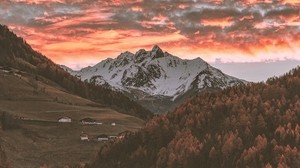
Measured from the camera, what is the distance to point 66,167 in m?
200

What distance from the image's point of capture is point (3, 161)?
19100 cm

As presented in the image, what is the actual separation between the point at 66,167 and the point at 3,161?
22349mm

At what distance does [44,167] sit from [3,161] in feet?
48.4

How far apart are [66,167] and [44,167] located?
7785 millimetres

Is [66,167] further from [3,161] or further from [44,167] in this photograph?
[3,161]

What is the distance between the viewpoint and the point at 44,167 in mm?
197625

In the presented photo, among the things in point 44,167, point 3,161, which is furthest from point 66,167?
point 3,161
